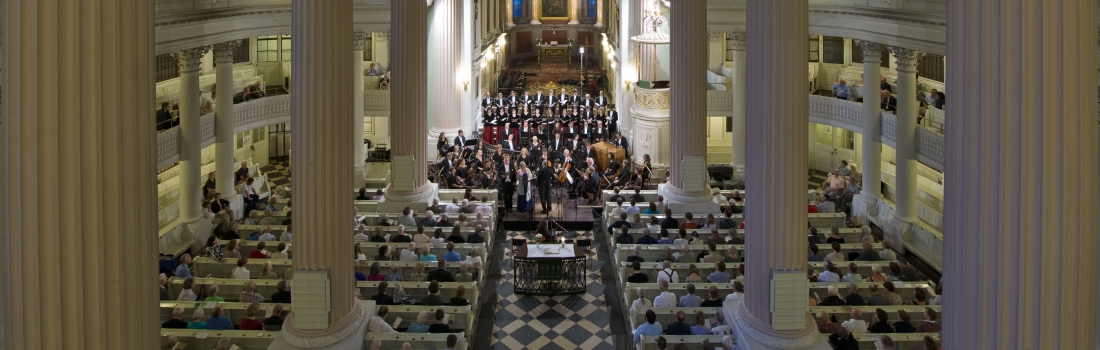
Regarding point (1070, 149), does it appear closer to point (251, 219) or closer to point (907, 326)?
point (907, 326)

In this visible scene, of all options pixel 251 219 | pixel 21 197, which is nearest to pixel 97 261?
pixel 21 197

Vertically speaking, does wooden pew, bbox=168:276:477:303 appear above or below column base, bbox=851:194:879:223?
below

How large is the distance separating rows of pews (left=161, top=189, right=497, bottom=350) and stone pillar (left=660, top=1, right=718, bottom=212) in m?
4.21

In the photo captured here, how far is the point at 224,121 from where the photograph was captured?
2214 centimetres

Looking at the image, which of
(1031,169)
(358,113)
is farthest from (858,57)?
(1031,169)

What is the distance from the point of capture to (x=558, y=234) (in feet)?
70.3

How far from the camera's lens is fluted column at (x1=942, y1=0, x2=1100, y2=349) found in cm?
554

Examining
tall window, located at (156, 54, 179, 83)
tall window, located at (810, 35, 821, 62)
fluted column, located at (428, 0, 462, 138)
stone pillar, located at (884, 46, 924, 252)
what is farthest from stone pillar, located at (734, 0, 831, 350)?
tall window, located at (810, 35, 821, 62)

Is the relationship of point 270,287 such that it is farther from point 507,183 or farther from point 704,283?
point 507,183

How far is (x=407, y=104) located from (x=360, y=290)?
638 centimetres

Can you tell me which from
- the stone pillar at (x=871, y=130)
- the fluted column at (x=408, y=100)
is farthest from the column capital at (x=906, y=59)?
the fluted column at (x=408, y=100)

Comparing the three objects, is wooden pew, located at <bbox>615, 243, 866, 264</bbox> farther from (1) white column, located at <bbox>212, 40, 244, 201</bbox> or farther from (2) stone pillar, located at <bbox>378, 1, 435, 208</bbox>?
(1) white column, located at <bbox>212, 40, 244, 201</bbox>

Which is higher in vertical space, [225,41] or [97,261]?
[225,41]

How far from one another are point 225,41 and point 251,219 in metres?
4.29
